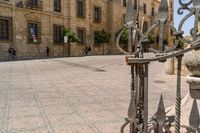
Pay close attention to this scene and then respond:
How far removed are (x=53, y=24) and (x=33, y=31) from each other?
2928 millimetres

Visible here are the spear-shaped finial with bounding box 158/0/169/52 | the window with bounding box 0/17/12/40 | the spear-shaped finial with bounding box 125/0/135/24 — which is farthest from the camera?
the window with bounding box 0/17/12/40

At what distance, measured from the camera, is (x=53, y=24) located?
29906 millimetres

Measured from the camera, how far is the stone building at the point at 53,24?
83.4 feet

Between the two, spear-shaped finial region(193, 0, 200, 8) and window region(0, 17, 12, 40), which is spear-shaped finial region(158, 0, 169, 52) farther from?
window region(0, 17, 12, 40)

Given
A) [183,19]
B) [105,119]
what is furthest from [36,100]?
[183,19]

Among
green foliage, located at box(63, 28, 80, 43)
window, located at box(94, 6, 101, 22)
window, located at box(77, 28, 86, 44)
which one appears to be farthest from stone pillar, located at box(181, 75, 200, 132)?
window, located at box(94, 6, 101, 22)

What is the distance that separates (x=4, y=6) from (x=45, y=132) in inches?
883

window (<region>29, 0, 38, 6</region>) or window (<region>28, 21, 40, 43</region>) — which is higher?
window (<region>29, 0, 38, 6</region>)

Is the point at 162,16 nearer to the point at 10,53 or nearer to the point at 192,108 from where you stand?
the point at 192,108

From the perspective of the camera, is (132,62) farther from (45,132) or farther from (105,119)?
(105,119)

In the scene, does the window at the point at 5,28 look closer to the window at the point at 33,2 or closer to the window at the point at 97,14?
the window at the point at 33,2

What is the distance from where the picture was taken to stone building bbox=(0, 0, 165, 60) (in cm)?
2542

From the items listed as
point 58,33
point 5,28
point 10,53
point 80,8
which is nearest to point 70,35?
point 58,33

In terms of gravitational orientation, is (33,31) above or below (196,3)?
above
